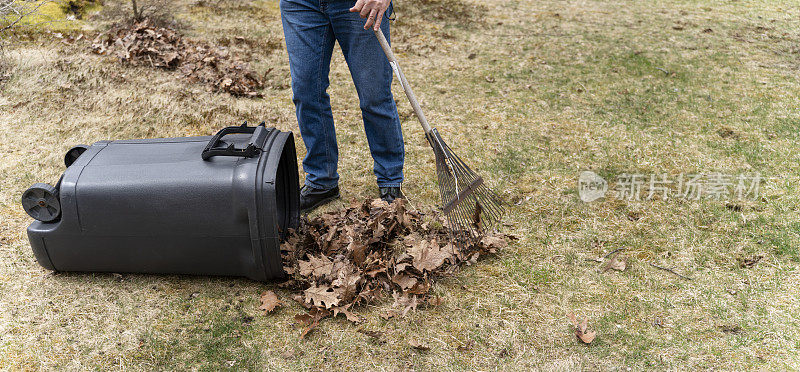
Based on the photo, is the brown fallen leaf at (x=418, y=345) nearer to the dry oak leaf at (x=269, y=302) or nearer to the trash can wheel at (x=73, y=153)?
the dry oak leaf at (x=269, y=302)

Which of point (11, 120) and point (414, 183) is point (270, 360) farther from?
point (11, 120)

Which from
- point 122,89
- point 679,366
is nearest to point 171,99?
point 122,89

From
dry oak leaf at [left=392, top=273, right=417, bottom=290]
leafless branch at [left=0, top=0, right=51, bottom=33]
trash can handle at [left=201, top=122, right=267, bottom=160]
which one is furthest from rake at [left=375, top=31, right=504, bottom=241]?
leafless branch at [left=0, top=0, right=51, bottom=33]

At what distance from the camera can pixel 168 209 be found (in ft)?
8.09

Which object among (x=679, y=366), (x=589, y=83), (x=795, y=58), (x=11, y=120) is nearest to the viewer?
(x=679, y=366)

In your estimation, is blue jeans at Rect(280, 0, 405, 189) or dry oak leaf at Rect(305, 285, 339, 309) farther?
blue jeans at Rect(280, 0, 405, 189)

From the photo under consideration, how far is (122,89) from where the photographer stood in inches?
189

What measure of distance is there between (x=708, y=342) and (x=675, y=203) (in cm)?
124

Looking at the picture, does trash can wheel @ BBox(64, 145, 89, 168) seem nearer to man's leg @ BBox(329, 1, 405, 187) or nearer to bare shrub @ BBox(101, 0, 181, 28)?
man's leg @ BBox(329, 1, 405, 187)

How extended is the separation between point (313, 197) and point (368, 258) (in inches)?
29.9

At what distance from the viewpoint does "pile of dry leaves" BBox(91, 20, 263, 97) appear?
5.04 m

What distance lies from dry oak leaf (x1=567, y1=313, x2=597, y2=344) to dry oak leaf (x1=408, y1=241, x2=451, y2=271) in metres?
0.67

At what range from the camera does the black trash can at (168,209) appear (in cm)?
245

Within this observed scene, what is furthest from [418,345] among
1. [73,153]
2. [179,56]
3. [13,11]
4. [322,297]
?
[13,11]
